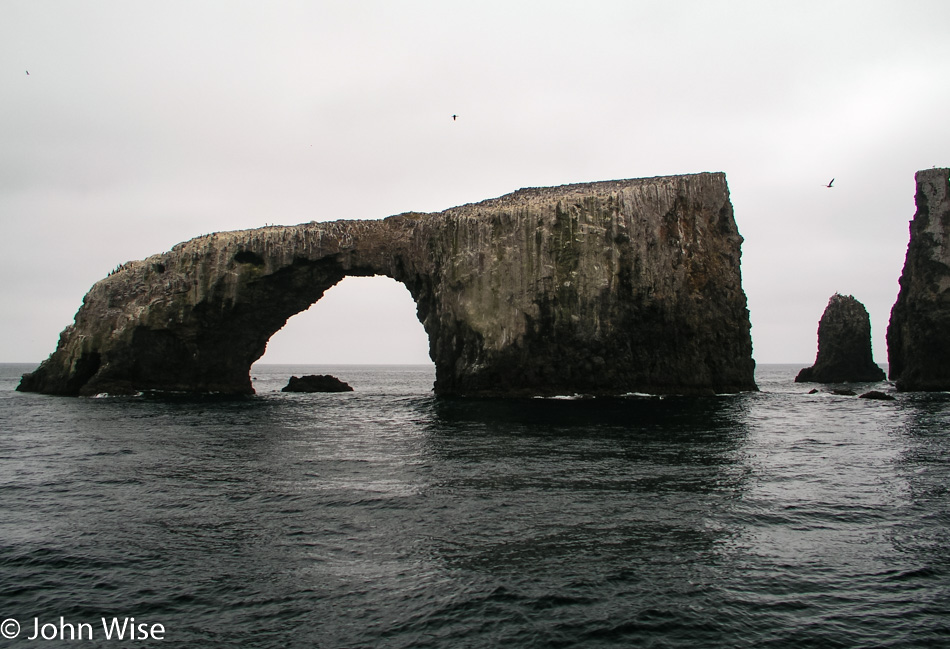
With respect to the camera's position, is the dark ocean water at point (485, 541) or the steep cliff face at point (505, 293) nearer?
the dark ocean water at point (485, 541)

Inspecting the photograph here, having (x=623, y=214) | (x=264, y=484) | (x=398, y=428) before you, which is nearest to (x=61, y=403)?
(x=398, y=428)

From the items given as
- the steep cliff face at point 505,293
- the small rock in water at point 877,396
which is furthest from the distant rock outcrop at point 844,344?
the steep cliff face at point 505,293

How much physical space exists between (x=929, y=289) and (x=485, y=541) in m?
54.5

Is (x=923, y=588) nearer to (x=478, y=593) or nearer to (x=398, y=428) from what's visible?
(x=478, y=593)

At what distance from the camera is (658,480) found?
18.8 metres

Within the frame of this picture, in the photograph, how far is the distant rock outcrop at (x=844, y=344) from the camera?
249 feet

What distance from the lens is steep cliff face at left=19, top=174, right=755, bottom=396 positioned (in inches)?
1924

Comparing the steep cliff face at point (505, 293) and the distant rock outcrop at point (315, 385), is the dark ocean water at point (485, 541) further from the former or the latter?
the distant rock outcrop at point (315, 385)

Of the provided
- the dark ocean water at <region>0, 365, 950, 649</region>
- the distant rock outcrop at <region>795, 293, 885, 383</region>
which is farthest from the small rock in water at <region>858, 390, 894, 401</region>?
the distant rock outcrop at <region>795, 293, 885, 383</region>

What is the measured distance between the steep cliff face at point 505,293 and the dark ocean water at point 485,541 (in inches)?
862

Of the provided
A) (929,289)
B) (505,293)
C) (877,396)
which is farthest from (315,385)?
(929,289)

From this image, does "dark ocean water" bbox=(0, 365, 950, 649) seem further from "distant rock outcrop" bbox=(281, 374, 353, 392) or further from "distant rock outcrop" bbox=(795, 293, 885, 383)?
"distant rock outcrop" bbox=(795, 293, 885, 383)

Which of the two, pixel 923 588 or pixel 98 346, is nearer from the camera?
pixel 923 588

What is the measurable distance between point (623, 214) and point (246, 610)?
1723 inches
